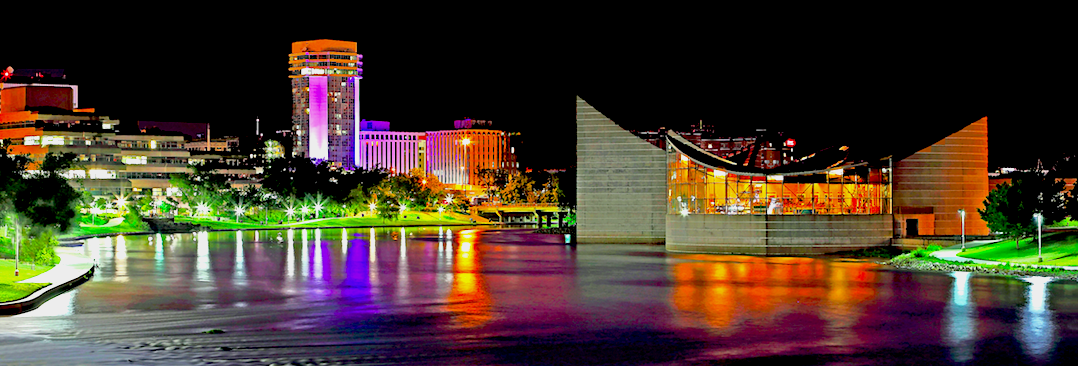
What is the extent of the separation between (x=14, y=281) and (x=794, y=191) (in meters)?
49.0

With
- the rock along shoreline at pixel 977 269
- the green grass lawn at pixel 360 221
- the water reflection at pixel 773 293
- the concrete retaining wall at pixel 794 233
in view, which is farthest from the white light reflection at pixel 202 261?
the green grass lawn at pixel 360 221

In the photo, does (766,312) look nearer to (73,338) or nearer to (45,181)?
(73,338)

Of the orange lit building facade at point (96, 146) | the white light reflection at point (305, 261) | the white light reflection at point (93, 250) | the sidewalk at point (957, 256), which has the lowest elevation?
the white light reflection at point (305, 261)

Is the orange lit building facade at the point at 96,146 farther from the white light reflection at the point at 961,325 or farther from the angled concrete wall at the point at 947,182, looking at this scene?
the white light reflection at the point at 961,325

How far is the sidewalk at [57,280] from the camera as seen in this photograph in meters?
34.9

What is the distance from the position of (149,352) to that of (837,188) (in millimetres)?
57337

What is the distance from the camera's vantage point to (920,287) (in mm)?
47156

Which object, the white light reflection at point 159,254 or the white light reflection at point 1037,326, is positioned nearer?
the white light reflection at point 1037,326

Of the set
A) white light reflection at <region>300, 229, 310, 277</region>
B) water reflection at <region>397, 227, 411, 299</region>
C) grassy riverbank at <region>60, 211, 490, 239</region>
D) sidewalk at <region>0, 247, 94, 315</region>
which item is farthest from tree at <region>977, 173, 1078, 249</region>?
grassy riverbank at <region>60, 211, 490, 239</region>

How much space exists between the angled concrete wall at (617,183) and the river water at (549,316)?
26.4 meters

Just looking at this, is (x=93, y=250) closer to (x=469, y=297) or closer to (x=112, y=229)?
(x=112, y=229)

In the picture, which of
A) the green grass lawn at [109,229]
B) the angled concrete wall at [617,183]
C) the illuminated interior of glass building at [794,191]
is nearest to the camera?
the illuminated interior of glass building at [794,191]

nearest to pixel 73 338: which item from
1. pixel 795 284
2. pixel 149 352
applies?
pixel 149 352

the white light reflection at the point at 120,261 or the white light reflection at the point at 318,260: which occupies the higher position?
the white light reflection at the point at 120,261
